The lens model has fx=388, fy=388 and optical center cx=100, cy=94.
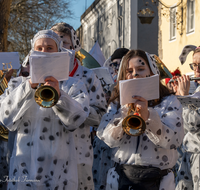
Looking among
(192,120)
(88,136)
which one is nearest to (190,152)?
(192,120)

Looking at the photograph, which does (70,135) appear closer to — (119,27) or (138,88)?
(138,88)

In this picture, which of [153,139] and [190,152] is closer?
[153,139]

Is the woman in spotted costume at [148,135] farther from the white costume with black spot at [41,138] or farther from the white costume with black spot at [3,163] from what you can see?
the white costume with black spot at [3,163]

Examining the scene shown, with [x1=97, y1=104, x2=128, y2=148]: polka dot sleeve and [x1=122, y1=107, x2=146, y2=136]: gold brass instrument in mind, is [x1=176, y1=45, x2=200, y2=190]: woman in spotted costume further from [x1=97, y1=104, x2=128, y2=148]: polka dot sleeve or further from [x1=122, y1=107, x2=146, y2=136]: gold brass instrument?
[x1=122, y1=107, x2=146, y2=136]: gold brass instrument

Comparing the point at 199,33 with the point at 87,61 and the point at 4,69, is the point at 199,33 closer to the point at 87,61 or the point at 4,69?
the point at 87,61

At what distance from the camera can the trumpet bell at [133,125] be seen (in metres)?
2.84

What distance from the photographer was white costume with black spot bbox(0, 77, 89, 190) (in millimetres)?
3057

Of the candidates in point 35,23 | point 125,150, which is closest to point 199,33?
point 35,23

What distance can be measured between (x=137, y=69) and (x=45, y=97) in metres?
0.95

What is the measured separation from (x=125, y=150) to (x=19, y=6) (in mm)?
18673

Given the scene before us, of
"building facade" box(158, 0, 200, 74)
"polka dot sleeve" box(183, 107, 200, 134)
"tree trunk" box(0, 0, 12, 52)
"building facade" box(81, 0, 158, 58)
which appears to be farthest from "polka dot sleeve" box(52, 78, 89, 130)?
"building facade" box(81, 0, 158, 58)

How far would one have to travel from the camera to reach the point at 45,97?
2830 millimetres

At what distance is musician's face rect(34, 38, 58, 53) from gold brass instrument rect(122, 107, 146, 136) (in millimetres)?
949

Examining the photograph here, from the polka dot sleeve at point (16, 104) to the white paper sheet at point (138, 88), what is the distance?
0.76 m
